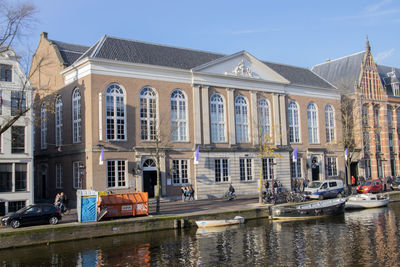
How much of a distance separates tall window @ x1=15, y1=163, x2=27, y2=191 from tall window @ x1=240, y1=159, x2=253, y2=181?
70.9 ft

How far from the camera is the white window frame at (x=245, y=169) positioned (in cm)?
4369

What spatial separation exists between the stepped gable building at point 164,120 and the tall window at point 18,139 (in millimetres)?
2590

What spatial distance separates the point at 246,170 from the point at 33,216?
24.7 m

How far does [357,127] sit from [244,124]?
744 inches

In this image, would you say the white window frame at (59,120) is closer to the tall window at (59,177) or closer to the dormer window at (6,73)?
the tall window at (59,177)

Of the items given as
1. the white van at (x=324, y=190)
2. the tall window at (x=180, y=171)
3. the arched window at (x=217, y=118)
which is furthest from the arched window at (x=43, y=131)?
the white van at (x=324, y=190)

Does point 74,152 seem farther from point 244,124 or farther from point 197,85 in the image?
point 244,124

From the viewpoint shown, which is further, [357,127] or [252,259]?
[357,127]

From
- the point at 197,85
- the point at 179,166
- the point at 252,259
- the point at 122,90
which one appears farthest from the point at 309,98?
the point at 252,259

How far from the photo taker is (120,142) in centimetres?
3612

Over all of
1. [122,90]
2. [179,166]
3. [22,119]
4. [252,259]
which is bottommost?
[252,259]

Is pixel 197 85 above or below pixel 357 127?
above

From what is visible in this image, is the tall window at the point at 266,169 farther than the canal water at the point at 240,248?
Yes

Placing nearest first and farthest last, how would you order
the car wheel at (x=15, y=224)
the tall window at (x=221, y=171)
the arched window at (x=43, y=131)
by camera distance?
the car wheel at (x=15, y=224) < the tall window at (x=221, y=171) < the arched window at (x=43, y=131)
